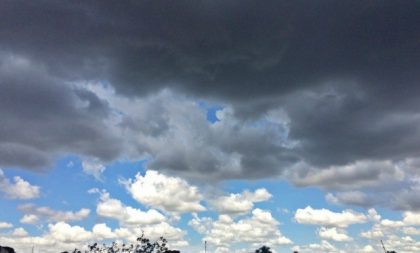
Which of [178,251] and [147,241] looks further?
[147,241]

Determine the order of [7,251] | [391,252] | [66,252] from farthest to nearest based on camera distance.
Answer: [391,252] < [66,252] < [7,251]

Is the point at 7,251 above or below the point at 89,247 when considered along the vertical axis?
below

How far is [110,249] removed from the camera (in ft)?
323

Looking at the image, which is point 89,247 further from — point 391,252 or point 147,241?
point 391,252

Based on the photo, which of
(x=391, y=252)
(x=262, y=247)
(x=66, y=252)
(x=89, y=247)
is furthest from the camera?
(x=391, y=252)

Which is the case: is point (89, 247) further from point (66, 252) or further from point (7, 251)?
point (7, 251)

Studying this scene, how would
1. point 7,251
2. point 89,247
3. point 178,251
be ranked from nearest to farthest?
point 7,251 < point 178,251 < point 89,247

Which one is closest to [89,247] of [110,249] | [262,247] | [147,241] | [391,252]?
[110,249]

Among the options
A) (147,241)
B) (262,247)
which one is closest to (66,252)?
(147,241)

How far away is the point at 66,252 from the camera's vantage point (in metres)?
92.1

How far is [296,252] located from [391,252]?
68.7 m

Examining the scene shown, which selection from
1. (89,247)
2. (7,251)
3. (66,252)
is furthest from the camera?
(89,247)

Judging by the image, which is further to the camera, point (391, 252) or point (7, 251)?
point (391, 252)

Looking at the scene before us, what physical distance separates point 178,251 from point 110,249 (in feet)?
96.4
